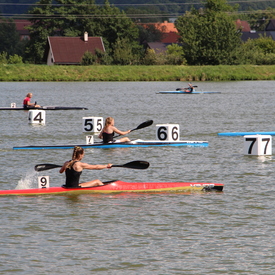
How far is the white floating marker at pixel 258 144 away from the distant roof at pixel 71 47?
7890cm

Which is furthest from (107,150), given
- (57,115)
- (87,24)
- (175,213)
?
(87,24)

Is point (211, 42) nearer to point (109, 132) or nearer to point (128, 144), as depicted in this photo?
point (128, 144)

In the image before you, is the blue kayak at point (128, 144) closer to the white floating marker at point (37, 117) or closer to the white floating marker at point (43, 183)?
the white floating marker at point (43, 183)

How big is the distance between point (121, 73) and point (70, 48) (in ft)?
85.0

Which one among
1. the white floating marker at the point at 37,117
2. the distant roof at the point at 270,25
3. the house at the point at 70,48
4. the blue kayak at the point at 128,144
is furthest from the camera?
the distant roof at the point at 270,25

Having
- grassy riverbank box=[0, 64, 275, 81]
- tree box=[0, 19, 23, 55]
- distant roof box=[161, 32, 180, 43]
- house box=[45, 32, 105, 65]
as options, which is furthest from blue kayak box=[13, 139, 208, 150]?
distant roof box=[161, 32, 180, 43]

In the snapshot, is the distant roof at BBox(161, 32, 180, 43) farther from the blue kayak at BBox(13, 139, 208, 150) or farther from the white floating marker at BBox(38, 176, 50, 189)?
the white floating marker at BBox(38, 176, 50, 189)

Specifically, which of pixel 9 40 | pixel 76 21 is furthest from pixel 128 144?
pixel 9 40

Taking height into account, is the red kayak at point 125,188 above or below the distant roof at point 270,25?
below

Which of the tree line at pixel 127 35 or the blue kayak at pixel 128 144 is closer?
the blue kayak at pixel 128 144

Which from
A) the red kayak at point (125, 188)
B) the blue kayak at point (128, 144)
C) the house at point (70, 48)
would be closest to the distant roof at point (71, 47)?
the house at point (70, 48)

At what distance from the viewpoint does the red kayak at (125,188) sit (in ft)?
49.8

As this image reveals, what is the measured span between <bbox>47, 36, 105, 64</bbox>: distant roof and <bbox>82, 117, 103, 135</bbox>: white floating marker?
71641mm

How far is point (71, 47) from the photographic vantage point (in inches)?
4040
